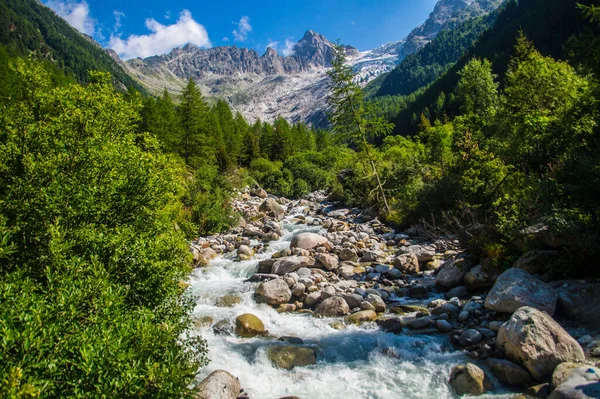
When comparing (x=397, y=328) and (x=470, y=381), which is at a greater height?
(x=397, y=328)

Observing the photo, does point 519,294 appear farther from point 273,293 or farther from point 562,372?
point 273,293

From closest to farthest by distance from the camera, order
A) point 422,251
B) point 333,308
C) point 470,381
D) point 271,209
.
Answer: point 470,381 → point 333,308 → point 422,251 → point 271,209

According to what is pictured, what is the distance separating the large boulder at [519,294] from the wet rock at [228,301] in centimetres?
794

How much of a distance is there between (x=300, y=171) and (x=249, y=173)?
23.8ft

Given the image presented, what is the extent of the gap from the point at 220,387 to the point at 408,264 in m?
8.84

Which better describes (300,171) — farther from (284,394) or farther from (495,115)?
(284,394)

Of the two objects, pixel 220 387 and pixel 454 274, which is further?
pixel 454 274

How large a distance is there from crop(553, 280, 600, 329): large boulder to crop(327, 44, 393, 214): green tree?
13.1 m

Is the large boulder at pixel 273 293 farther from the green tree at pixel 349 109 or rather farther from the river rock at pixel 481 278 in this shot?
the green tree at pixel 349 109

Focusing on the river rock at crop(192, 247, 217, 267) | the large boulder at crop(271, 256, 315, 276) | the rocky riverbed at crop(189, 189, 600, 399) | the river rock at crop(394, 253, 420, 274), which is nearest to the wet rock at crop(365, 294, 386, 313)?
the rocky riverbed at crop(189, 189, 600, 399)

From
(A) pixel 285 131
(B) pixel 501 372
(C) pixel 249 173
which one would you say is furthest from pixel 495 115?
(A) pixel 285 131

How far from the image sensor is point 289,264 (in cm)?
1408

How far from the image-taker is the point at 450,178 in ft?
53.8

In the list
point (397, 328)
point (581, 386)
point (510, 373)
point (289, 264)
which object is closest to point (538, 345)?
point (510, 373)
